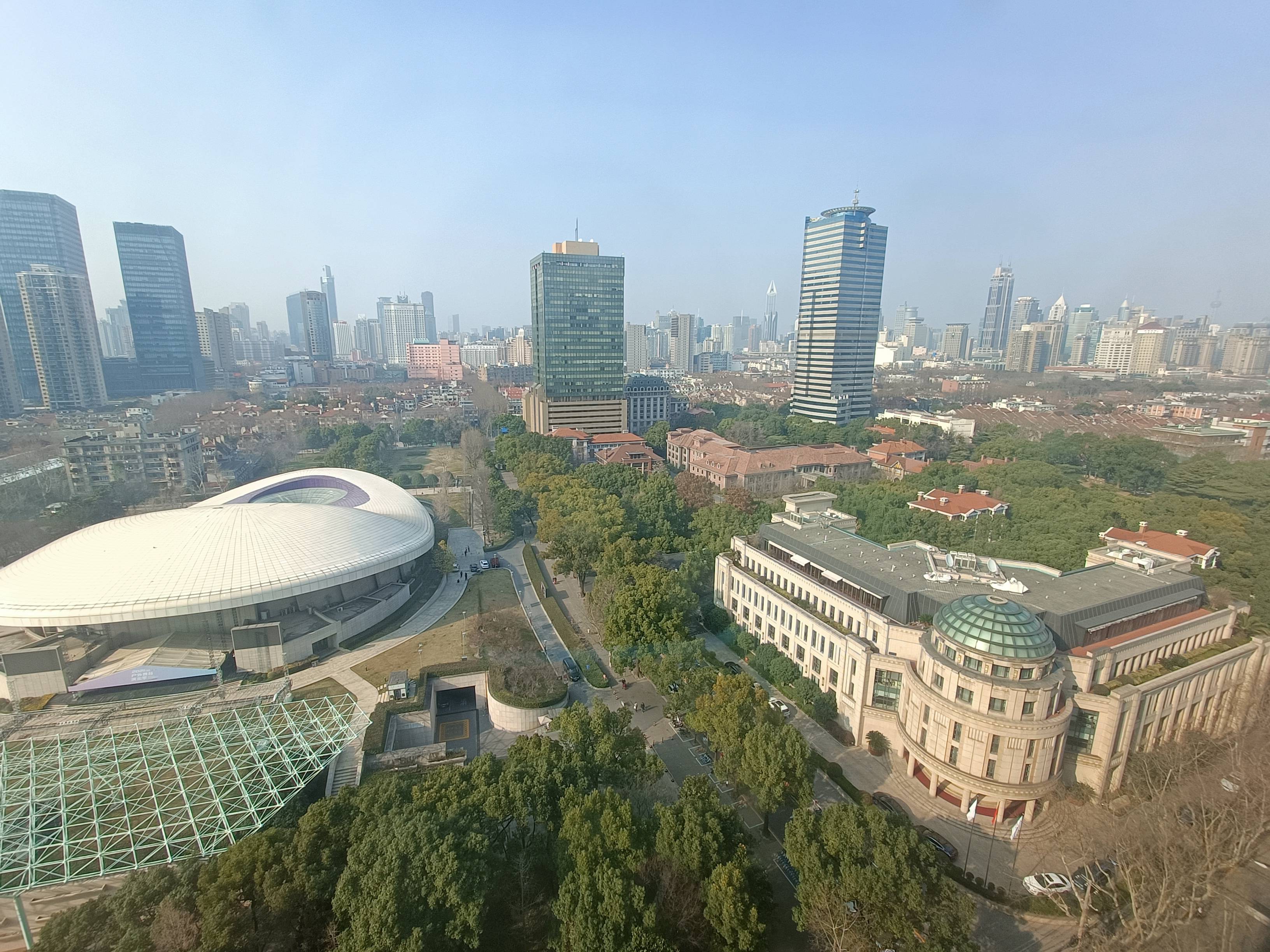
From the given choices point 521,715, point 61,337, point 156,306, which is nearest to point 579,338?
point 521,715

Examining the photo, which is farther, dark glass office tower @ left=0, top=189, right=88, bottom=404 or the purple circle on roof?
dark glass office tower @ left=0, top=189, right=88, bottom=404

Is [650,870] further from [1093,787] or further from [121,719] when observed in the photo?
[121,719]

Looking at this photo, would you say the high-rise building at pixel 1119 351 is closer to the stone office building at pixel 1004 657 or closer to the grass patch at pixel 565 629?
→ the stone office building at pixel 1004 657

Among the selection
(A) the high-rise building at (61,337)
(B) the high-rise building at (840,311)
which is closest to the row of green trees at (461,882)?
(B) the high-rise building at (840,311)

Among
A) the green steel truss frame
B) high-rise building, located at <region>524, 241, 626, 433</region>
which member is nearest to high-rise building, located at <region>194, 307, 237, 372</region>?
high-rise building, located at <region>524, 241, 626, 433</region>

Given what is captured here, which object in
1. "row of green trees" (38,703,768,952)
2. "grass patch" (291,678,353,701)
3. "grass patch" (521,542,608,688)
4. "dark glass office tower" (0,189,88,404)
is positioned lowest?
"grass patch" (521,542,608,688)

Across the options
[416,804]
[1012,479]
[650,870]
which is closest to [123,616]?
[416,804]

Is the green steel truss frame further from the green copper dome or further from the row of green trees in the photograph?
the green copper dome
